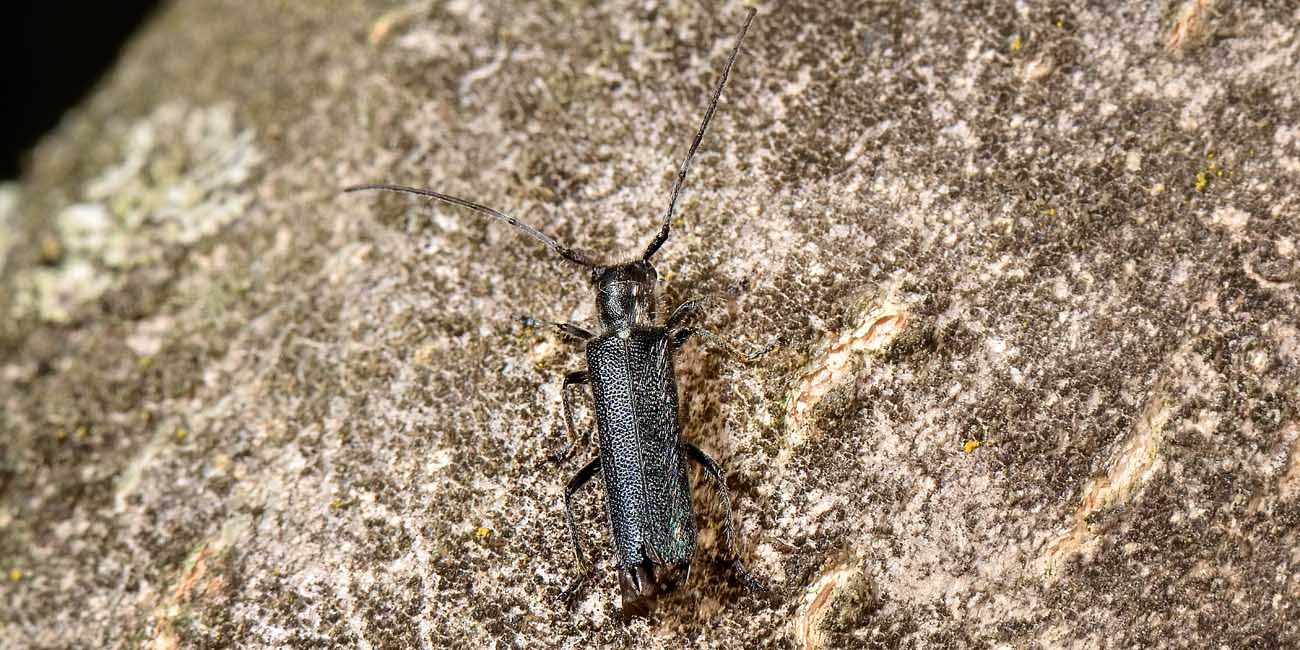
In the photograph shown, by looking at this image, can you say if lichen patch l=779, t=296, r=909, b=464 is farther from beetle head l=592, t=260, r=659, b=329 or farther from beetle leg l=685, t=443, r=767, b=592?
beetle head l=592, t=260, r=659, b=329

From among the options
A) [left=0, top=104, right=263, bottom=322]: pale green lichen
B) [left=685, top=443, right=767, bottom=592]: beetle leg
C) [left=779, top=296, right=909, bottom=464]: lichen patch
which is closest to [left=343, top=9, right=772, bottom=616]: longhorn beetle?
[left=685, top=443, right=767, bottom=592]: beetle leg

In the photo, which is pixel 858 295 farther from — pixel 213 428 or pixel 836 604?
pixel 213 428

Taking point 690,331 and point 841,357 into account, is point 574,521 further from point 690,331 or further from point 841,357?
point 841,357

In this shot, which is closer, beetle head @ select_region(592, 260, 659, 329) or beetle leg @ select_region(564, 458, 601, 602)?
beetle leg @ select_region(564, 458, 601, 602)

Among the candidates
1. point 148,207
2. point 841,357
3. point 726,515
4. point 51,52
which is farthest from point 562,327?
point 51,52

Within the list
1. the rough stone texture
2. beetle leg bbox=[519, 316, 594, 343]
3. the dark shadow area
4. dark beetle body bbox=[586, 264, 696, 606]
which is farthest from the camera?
the dark shadow area

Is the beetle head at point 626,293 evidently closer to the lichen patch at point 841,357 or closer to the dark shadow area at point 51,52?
the lichen patch at point 841,357
